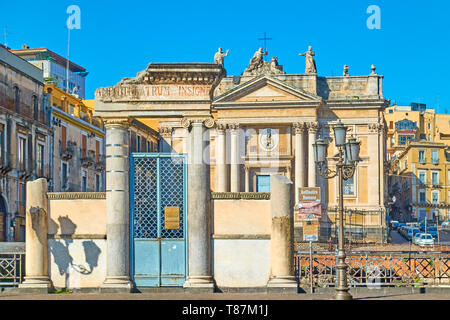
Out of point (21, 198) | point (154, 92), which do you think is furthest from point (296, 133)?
point (154, 92)

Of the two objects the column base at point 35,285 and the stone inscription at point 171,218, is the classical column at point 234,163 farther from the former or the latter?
the column base at point 35,285

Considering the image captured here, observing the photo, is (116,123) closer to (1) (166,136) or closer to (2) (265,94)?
(2) (265,94)

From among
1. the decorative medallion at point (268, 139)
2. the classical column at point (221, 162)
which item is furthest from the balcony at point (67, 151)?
the decorative medallion at point (268, 139)

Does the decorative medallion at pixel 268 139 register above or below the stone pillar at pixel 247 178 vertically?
above

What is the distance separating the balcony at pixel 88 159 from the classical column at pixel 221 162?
1056 centimetres

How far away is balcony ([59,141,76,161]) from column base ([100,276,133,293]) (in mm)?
35334

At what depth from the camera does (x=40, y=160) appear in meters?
51.7

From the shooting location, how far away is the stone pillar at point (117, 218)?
20594 millimetres

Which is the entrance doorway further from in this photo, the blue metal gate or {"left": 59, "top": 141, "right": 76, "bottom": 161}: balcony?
the blue metal gate

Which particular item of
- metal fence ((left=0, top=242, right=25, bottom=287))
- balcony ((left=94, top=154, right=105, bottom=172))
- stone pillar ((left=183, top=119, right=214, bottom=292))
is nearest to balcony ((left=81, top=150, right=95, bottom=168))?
balcony ((left=94, top=154, right=105, bottom=172))


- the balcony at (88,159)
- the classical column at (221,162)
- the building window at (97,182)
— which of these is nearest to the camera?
the classical column at (221,162)

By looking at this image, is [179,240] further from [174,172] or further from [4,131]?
[4,131]

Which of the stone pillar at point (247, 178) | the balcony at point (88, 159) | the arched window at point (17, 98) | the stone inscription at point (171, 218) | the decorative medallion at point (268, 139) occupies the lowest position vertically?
the stone inscription at point (171, 218)
